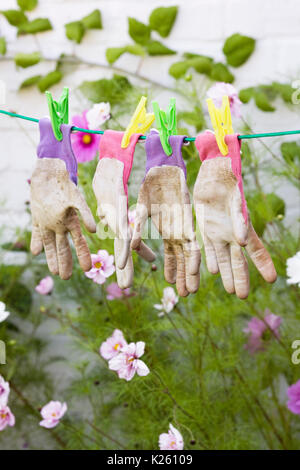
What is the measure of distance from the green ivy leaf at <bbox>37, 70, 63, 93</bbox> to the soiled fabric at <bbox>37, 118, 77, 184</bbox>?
757mm

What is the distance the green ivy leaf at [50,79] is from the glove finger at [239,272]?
0.95 meters

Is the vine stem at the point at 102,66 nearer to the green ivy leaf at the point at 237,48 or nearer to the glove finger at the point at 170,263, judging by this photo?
the green ivy leaf at the point at 237,48

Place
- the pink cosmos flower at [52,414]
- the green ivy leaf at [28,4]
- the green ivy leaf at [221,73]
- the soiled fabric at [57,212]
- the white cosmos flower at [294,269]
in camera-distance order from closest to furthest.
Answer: the soiled fabric at [57,212] < the white cosmos flower at [294,269] < the pink cosmos flower at [52,414] < the green ivy leaf at [221,73] < the green ivy leaf at [28,4]

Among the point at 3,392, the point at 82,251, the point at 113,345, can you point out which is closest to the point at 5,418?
the point at 3,392

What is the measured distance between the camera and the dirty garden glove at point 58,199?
0.81 metres

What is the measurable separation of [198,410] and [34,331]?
22.2 inches

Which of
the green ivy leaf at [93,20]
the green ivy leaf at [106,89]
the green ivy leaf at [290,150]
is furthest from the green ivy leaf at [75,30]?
the green ivy leaf at [290,150]

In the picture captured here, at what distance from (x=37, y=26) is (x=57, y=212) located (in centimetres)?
88

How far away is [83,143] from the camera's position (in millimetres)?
1191

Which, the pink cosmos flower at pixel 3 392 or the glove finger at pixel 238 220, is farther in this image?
the pink cosmos flower at pixel 3 392

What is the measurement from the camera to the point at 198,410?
1229mm

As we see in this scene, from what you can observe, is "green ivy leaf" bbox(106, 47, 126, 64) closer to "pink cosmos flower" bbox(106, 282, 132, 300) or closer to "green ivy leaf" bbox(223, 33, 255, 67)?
"green ivy leaf" bbox(223, 33, 255, 67)

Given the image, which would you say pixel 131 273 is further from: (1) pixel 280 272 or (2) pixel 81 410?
(2) pixel 81 410

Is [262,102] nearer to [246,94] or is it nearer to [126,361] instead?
[246,94]
